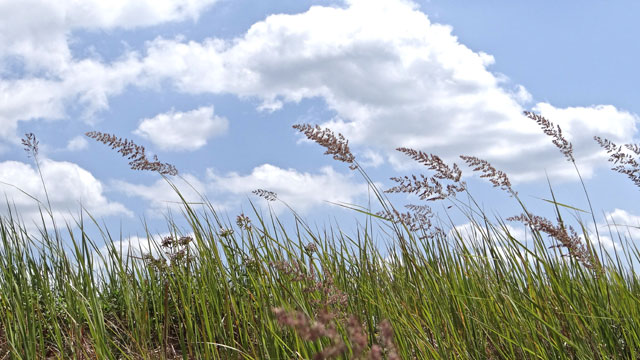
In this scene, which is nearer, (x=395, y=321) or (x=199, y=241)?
(x=395, y=321)

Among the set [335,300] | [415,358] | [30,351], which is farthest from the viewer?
[30,351]

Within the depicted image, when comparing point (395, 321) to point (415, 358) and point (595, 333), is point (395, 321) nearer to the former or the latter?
point (415, 358)

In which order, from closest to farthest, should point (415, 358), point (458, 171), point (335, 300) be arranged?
1. point (335, 300)
2. point (458, 171)
3. point (415, 358)

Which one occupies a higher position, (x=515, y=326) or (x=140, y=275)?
(x=140, y=275)

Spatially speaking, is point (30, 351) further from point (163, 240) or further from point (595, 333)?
point (595, 333)

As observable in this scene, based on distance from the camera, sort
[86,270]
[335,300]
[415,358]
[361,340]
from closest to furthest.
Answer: [361,340] < [335,300] < [415,358] < [86,270]

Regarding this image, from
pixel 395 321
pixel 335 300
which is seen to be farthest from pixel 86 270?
pixel 335 300

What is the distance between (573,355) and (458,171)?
4.09 ft

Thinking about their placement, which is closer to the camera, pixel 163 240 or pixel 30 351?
pixel 30 351

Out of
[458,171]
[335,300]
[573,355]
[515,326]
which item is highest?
[458,171]

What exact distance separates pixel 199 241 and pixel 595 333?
2.32 metres

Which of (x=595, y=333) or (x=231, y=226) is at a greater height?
(x=231, y=226)

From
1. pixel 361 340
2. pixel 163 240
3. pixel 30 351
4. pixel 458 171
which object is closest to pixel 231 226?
pixel 163 240

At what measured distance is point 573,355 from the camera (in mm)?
3148
